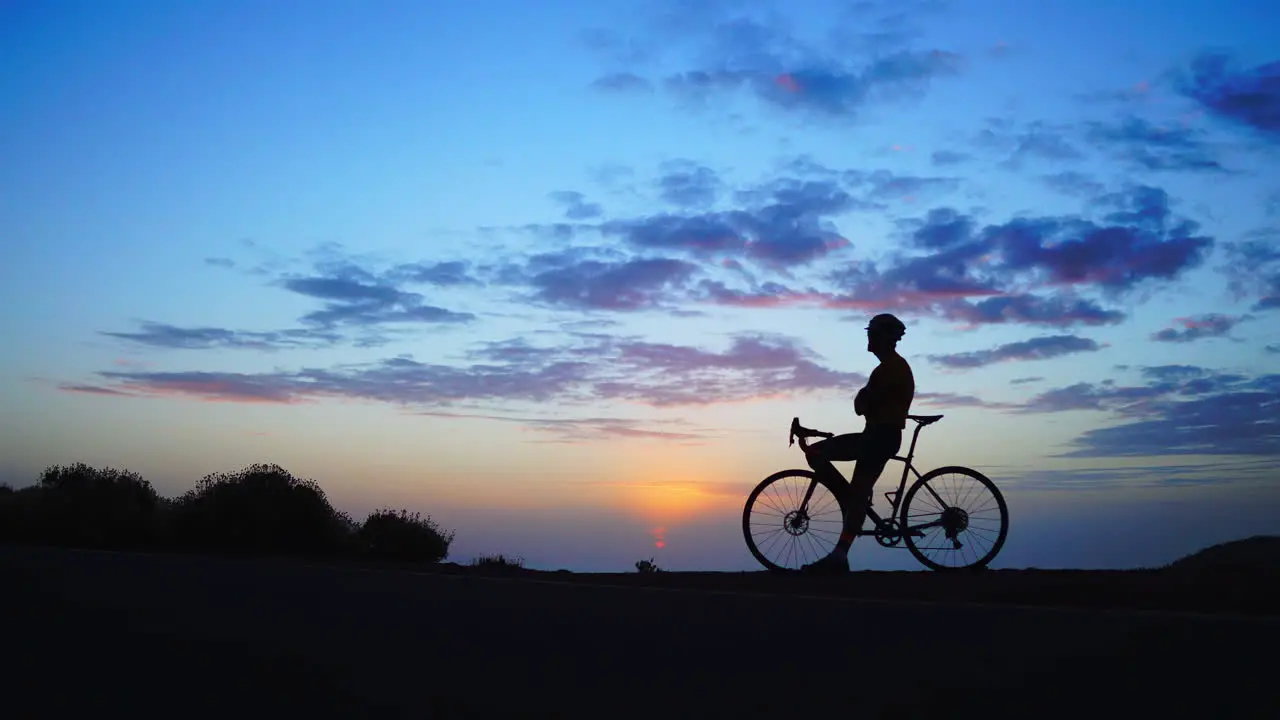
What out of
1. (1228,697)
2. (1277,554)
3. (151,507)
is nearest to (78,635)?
(1228,697)

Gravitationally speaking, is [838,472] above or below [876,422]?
below

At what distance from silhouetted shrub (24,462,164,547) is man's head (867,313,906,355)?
1380cm

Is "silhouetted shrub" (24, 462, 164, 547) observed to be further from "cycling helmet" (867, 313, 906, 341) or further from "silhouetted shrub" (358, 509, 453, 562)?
"cycling helmet" (867, 313, 906, 341)

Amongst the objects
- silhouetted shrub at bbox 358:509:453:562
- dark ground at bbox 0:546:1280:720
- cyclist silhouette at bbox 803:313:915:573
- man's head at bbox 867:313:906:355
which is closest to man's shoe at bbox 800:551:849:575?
cyclist silhouette at bbox 803:313:915:573

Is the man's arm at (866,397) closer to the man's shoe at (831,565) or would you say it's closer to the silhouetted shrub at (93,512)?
the man's shoe at (831,565)

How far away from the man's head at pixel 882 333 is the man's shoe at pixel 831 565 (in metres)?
2.02

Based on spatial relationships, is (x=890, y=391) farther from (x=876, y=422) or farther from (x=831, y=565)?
(x=831, y=565)

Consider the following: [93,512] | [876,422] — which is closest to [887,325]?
[876,422]

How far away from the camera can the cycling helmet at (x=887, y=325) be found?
11.2 m

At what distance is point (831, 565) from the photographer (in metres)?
10.9

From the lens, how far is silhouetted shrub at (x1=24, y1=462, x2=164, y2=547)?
20016mm

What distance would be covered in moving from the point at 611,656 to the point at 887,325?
677 cm

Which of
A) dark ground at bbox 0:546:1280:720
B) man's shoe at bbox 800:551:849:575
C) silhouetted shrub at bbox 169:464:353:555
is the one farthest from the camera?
silhouetted shrub at bbox 169:464:353:555

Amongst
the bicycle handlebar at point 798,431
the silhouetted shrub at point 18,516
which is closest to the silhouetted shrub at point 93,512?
the silhouetted shrub at point 18,516
